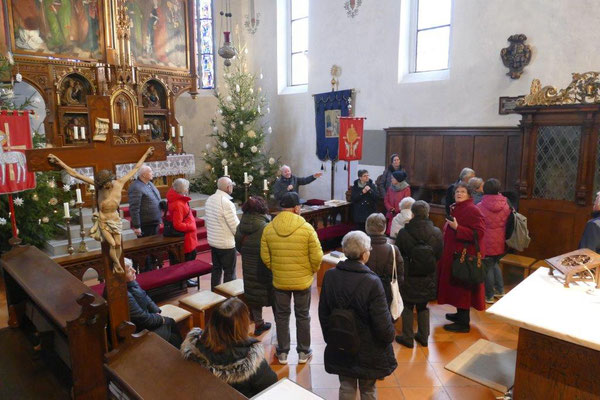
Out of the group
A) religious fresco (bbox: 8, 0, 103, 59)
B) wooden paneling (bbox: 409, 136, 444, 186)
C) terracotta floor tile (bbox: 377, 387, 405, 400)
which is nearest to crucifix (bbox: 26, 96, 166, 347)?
terracotta floor tile (bbox: 377, 387, 405, 400)

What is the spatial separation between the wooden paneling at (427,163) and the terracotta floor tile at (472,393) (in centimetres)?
536

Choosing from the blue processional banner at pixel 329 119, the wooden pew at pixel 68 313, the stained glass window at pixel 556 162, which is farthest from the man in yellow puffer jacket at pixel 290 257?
the blue processional banner at pixel 329 119

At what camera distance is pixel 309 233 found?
12.4 ft

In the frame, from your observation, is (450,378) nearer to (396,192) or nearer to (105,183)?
(105,183)

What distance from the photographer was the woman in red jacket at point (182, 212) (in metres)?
5.46

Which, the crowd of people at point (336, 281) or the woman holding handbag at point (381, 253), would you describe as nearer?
the crowd of people at point (336, 281)

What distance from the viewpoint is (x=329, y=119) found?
10719 millimetres

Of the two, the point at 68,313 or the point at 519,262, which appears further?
the point at 519,262

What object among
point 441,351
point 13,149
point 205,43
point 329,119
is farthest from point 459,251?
point 205,43

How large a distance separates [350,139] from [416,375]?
204 inches

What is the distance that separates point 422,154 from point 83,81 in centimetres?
738

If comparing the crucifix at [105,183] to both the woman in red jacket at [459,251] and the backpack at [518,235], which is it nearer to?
the woman in red jacket at [459,251]

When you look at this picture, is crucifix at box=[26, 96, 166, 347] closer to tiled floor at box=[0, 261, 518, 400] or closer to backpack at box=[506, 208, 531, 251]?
tiled floor at box=[0, 261, 518, 400]

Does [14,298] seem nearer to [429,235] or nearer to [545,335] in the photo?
[429,235]
